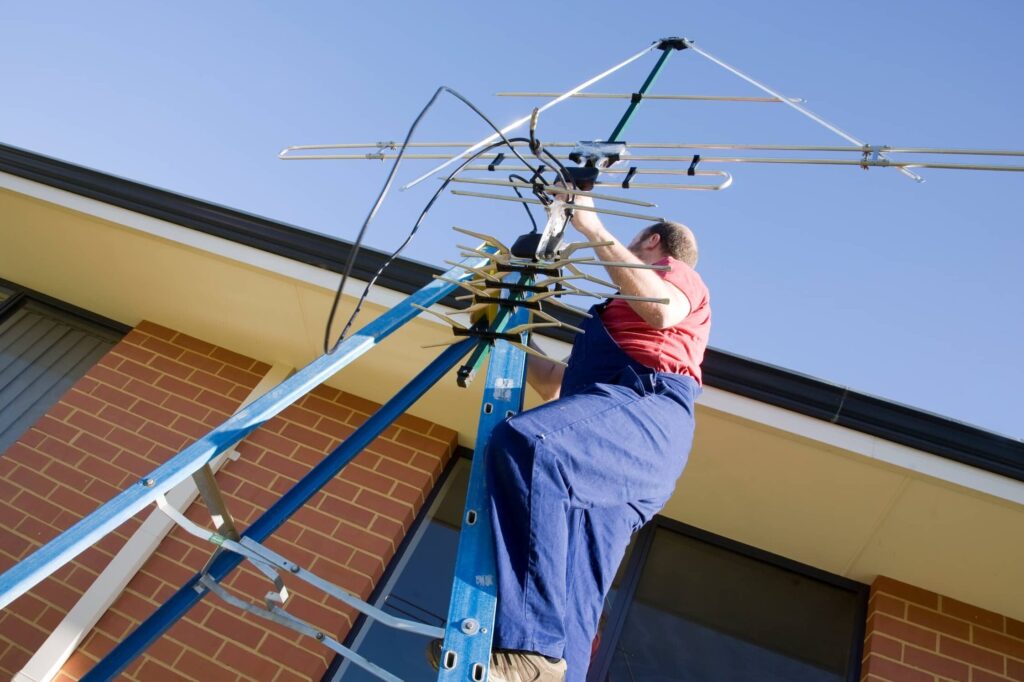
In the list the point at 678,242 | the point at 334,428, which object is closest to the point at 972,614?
the point at 678,242

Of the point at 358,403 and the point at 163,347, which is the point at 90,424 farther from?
the point at 358,403

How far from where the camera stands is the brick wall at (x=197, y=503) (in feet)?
12.7

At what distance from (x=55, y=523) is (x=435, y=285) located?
9.29ft

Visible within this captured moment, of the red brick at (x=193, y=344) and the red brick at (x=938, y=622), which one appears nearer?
the red brick at (x=938, y=622)

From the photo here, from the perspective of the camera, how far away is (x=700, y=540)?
14.6 ft

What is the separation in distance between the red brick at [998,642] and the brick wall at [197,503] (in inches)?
104

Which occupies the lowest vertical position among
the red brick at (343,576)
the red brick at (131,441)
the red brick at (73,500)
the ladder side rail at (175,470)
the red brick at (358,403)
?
the ladder side rail at (175,470)

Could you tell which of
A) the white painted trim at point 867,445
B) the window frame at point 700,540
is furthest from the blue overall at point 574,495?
the window frame at point 700,540

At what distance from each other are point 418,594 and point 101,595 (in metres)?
1.44

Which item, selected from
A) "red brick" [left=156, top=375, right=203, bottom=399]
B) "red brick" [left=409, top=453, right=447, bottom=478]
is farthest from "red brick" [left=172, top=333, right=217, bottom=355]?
"red brick" [left=409, top=453, right=447, bottom=478]

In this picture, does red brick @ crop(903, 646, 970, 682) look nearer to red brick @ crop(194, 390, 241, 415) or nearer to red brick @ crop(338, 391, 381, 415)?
red brick @ crop(338, 391, 381, 415)

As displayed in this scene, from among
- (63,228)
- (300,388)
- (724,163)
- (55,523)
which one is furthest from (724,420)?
(63,228)

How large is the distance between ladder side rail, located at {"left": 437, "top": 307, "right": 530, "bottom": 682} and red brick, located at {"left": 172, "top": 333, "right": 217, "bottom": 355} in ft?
10.7

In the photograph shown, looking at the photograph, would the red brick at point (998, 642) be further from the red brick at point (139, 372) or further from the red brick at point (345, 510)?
the red brick at point (139, 372)
